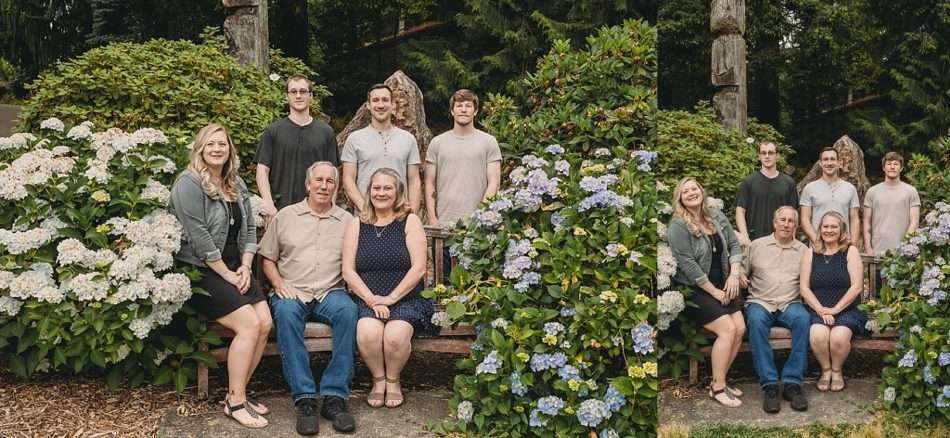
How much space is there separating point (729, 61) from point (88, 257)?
2.49 metres

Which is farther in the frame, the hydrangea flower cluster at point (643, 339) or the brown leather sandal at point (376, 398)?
the brown leather sandal at point (376, 398)

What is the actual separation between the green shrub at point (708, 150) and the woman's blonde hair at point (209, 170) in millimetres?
1911

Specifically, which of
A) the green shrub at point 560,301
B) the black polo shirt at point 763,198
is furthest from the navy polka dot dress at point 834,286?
the green shrub at point 560,301

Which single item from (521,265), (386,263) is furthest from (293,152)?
(521,265)

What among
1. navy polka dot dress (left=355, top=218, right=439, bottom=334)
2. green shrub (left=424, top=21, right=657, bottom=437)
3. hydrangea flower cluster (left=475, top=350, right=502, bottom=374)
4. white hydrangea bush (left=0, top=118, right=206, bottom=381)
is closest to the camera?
green shrub (left=424, top=21, right=657, bottom=437)

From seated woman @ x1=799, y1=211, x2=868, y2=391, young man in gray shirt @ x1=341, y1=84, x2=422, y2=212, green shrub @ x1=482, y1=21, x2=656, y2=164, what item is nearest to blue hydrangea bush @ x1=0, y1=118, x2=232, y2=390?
young man in gray shirt @ x1=341, y1=84, x2=422, y2=212

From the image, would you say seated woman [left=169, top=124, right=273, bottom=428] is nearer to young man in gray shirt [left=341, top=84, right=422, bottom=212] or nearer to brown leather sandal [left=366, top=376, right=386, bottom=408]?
brown leather sandal [left=366, top=376, right=386, bottom=408]

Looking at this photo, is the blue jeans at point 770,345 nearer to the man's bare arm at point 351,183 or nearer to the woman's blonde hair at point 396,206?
the woman's blonde hair at point 396,206

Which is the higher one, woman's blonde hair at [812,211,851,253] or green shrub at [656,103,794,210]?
green shrub at [656,103,794,210]

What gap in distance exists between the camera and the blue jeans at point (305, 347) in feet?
10.3

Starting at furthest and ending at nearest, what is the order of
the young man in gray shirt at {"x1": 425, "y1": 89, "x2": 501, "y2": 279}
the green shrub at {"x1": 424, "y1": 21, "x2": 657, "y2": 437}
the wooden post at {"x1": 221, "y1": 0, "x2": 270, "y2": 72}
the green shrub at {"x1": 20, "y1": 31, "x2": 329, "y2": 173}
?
the wooden post at {"x1": 221, "y1": 0, "x2": 270, "y2": 72}
the green shrub at {"x1": 20, "y1": 31, "x2": 329, "y2": 173}
the young man in gray shirt at {"x1": 425, "y1": 89, "x2": 501, "y2": 279}
the green shrub at {"x1": 424, "y1": 21, "x2": 657, "y2": 437}

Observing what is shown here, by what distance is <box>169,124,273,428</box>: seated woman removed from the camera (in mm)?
3219

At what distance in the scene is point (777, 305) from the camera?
5.96 feet

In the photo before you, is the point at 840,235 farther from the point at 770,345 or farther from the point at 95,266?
the point at 95,266
